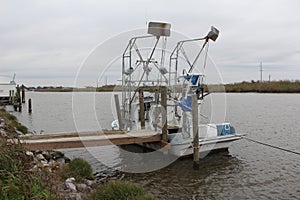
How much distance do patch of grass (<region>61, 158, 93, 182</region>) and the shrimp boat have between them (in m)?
3.59

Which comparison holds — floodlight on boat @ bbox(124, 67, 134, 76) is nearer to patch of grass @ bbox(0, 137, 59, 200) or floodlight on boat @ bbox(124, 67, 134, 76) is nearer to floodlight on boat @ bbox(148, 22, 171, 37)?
floodlight on boat @ bbox(148, 22, 171, 37)

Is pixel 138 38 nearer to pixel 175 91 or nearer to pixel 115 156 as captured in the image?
pixel 175 91

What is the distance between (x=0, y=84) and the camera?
41.9m

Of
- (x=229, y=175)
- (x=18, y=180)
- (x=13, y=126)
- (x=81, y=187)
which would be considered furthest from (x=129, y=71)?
(x=18, y=180)

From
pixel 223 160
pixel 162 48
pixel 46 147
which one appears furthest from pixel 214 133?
pixel 46 147

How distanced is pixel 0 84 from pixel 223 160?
38.0 metres

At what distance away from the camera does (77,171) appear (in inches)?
337

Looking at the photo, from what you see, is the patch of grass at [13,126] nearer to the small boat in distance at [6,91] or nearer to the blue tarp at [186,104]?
the blue tarp at [186,104]

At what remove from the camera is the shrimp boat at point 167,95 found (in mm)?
11586

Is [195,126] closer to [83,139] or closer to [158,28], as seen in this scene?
→ [158,28]

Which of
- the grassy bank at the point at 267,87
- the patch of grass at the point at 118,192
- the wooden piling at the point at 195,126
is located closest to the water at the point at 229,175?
the wooden piling at the point at 195,126

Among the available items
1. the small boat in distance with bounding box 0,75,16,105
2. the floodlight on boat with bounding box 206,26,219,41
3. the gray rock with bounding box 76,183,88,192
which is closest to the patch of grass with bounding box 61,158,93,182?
the gray rock with bounding box 76,183,88,192

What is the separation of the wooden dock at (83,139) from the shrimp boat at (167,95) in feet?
2.74

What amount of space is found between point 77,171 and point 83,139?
1978 millimetres
